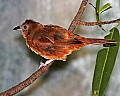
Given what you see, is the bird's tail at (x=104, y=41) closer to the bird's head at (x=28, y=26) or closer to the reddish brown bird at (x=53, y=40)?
the reddish brown bird at (x=53, y=40)

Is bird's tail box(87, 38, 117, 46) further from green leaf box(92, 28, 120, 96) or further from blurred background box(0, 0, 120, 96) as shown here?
blurred background box(0, 0, 120, 96)

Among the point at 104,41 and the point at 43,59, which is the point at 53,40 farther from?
the point at 43,59

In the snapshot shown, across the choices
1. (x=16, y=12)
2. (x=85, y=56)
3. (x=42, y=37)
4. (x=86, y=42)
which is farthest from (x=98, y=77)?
(x=16, y=12)

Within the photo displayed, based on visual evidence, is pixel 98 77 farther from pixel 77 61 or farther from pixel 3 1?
pixel 3 1

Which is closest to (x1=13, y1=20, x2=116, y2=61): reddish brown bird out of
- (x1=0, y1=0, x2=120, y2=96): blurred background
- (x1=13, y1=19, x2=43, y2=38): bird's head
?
(x1=13, y1=19, x2=43, y2=38): bird's head

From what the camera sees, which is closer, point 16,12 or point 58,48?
point 58,48

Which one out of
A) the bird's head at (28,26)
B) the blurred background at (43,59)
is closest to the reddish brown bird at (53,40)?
the bird's head at (28,26)
